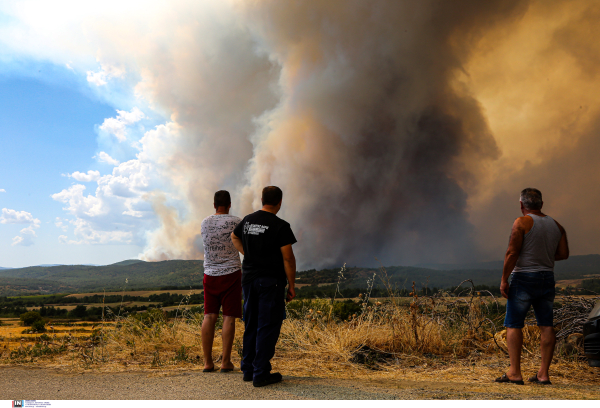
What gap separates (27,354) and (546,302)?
8.27m

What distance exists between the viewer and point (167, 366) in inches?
215

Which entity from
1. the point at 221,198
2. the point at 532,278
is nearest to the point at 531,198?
the point at 532,278

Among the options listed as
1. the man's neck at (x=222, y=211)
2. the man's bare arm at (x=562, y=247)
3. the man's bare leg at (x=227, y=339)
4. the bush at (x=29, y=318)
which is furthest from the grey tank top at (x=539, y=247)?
the bush at (x=29, y=318)

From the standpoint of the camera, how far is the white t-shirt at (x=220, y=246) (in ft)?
15.9

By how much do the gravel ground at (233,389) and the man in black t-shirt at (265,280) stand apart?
0.86ft

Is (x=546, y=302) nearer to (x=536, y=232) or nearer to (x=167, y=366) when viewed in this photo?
(x=536, y=232)

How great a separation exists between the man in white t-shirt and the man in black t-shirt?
1.95 feet

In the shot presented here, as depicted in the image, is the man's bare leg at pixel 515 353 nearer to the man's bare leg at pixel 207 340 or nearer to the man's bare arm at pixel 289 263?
the man's bare arm at pixel 289 263

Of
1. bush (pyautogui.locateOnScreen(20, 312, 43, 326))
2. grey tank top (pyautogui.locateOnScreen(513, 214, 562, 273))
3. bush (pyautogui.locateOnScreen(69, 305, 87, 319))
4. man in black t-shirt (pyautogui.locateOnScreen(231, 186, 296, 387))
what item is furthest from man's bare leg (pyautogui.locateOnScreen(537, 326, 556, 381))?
bush (pyautogui.locateOnScreen(20, 312, 43, 326))

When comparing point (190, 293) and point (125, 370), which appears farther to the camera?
point (190, 293)

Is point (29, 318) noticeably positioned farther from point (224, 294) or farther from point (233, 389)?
point (233, 389)

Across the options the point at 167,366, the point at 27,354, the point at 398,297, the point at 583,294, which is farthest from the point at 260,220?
the point at 583,294

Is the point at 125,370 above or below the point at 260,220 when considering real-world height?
below

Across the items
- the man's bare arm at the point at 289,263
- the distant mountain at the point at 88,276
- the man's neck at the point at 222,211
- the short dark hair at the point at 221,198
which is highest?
the short dark hair at the point at 221,198
